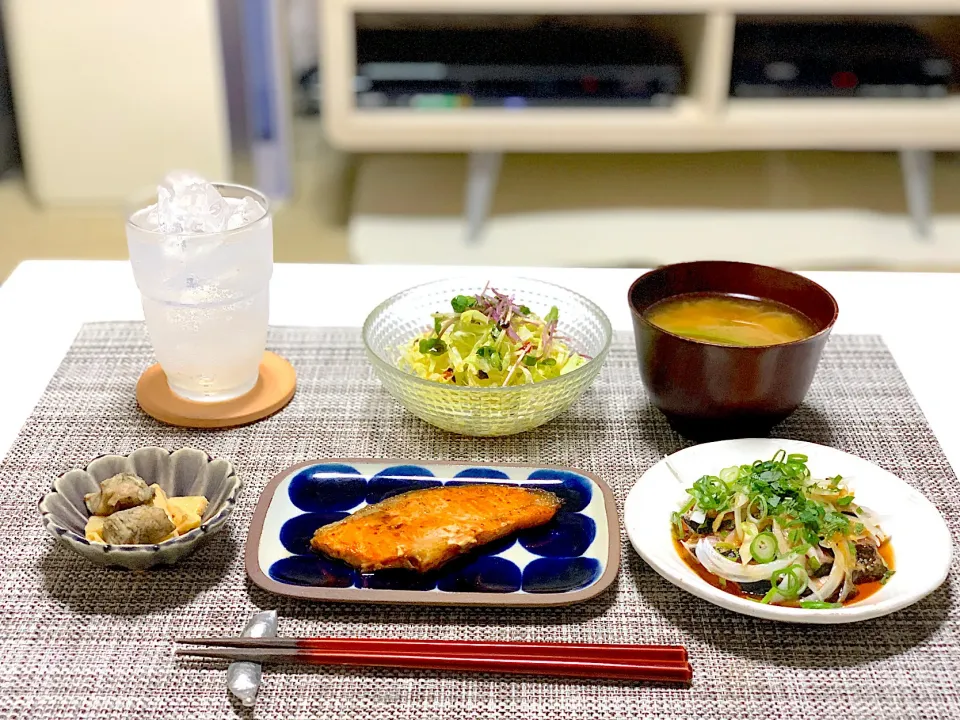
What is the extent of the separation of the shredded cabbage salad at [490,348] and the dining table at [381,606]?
6 cm

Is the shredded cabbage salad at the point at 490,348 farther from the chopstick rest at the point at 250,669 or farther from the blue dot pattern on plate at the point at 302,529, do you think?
the chopstick rest at the point at 250,669

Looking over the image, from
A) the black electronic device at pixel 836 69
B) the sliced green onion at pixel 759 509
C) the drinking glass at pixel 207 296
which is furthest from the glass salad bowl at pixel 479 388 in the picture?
the black electronic device at pixel 836 69

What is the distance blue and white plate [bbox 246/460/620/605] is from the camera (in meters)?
0.85

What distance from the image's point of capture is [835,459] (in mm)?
998

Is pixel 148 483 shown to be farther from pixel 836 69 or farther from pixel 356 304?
pixel 836 69

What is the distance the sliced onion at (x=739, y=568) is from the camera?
844 millimetres

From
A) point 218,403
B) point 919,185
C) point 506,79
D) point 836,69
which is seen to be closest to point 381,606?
point 218,403

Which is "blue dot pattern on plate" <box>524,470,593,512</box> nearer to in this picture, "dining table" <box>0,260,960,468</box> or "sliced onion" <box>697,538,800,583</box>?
"sliced onion" <box>697,538,800,583</box>

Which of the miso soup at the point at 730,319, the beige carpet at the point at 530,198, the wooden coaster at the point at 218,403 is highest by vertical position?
the miso soup at the point at 730,319

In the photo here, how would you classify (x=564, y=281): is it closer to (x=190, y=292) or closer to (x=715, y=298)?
(x=715, y=298)

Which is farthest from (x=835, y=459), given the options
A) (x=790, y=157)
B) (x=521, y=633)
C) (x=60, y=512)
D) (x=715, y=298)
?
(x=790, y=157)

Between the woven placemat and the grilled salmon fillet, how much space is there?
0.15 ft

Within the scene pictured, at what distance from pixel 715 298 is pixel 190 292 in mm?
572

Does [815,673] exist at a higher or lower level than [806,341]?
lower
